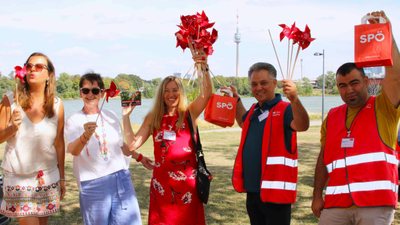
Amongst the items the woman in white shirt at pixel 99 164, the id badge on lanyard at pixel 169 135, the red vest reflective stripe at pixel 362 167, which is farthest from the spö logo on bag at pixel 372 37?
the woman in white shirt at pixel 99 164

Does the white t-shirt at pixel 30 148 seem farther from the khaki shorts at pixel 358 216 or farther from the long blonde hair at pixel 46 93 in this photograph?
the khaki shorts at pixel 358 216

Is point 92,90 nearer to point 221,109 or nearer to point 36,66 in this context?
point 36,66

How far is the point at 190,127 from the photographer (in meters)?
4.23

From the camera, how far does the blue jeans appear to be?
416 centimetres

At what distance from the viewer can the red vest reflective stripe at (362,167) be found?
328 cm

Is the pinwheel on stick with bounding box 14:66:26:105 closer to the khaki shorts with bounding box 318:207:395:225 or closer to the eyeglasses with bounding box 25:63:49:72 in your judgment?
the eyeglasses with bounding box 25:63:49:72

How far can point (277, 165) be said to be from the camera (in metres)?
3.80

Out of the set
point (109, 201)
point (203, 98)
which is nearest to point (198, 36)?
point (203, 98)

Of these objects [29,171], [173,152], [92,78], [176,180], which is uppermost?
[92,78]

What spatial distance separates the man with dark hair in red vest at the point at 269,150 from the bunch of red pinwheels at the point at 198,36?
0.42m

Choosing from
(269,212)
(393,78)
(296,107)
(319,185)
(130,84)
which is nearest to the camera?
(393,78)

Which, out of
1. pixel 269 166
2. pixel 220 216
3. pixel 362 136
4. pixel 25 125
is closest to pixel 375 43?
pixel 362 136

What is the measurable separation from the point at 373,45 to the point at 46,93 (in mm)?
2589

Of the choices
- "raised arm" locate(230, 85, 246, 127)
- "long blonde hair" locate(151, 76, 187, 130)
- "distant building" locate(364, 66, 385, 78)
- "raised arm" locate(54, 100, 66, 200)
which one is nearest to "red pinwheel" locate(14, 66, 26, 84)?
"raised arm" locate(54, 100, 66, 200)
